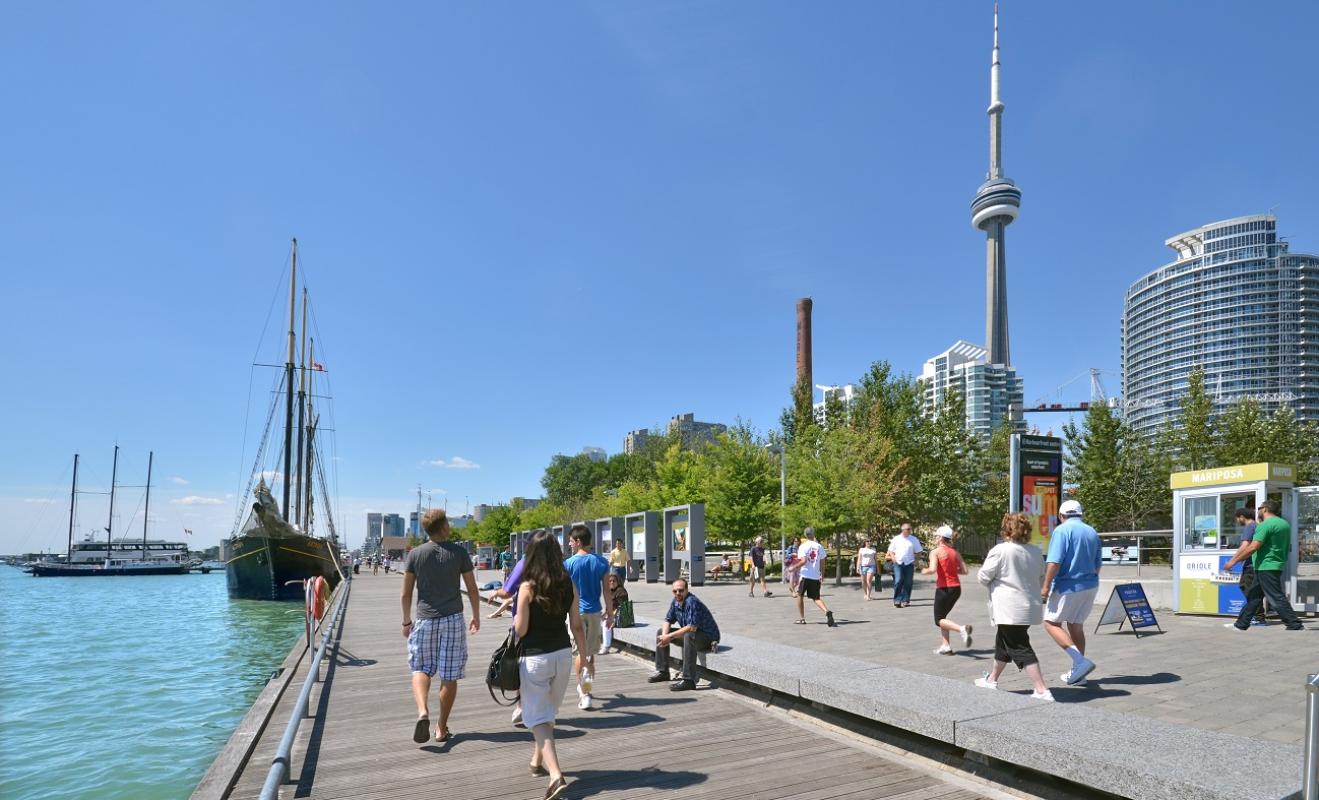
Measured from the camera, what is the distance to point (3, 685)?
17953mm

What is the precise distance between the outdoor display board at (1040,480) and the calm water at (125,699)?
15.7 m


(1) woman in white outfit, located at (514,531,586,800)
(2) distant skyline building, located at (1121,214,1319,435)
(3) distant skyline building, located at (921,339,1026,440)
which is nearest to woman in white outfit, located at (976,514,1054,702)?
(1) woman in white outfit, located at (514,531,586,800)

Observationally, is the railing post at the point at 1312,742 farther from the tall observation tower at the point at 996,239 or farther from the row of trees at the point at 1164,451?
the tall observation tower at the point at 996,239

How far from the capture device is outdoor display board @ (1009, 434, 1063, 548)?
57.9ft

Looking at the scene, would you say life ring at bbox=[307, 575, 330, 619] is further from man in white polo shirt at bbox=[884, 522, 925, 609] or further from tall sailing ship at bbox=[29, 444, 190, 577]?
tall sailing ship at bbox=[29, 444, 190, 577]

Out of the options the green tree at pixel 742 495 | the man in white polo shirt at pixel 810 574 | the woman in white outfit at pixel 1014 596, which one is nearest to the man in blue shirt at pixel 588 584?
the woman in white outfit at pixel 1014 596

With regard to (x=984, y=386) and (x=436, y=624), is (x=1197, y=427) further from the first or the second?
(x=984, y=386)

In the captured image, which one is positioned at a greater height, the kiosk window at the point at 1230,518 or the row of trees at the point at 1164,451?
the row of trees at the point at 1164,451

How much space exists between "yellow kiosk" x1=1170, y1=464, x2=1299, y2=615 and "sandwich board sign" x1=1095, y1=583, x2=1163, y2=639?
7.97 feet

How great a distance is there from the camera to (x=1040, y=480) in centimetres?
1786

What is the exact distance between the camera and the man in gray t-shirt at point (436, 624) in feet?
21.0

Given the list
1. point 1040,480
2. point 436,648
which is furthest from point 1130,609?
point 436,648

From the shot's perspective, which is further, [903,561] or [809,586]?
[903,561]

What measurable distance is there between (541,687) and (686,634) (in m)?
3.98
